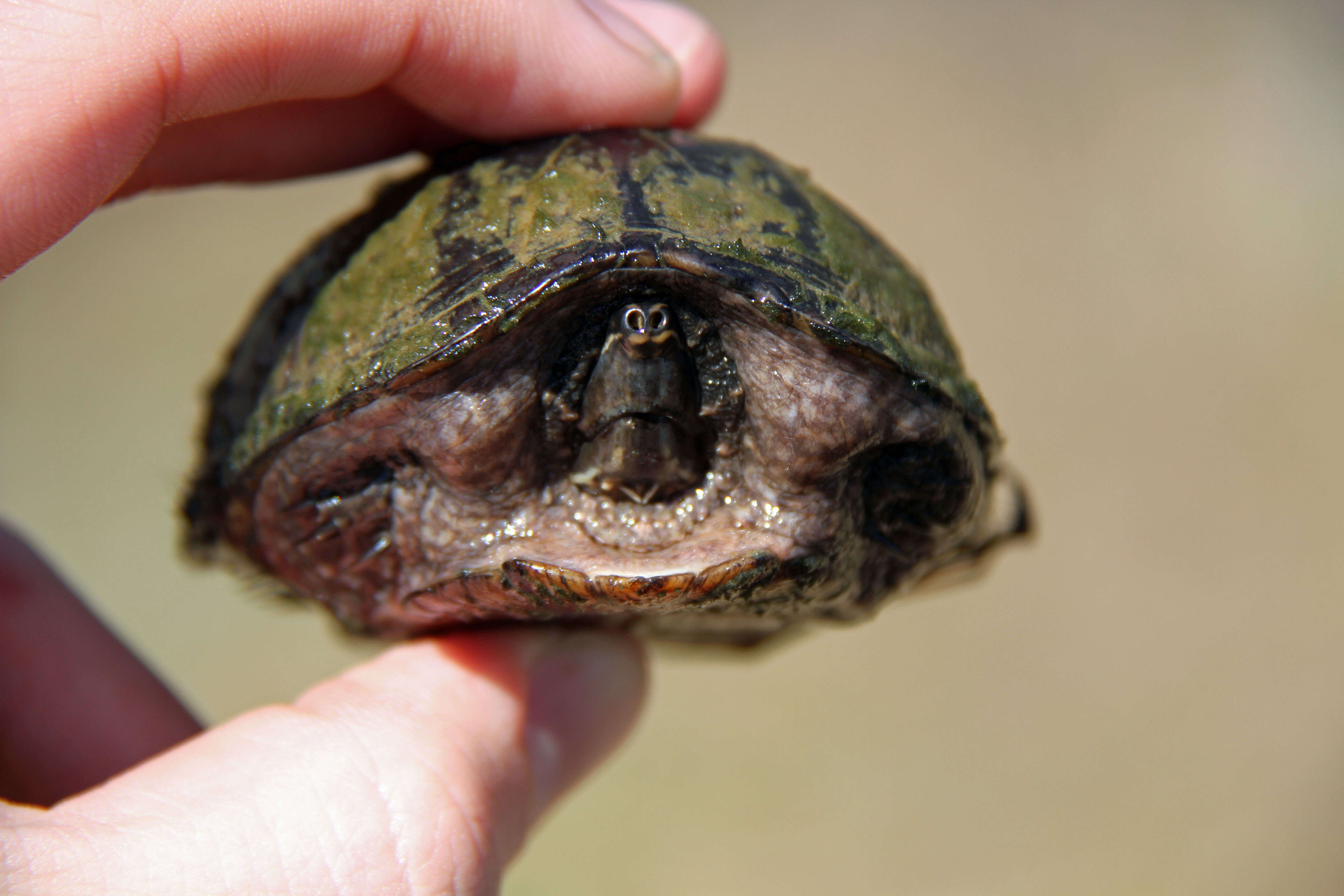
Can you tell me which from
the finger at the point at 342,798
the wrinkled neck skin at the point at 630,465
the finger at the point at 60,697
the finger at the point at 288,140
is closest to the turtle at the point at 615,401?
the wrinkled neck skin at the point at 630,465

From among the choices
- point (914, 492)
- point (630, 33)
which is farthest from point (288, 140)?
point (914, 492)

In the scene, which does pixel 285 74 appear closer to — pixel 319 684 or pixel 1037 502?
pixel 319 684

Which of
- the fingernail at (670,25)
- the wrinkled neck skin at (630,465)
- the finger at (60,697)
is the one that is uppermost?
the fingernail at (670,25)

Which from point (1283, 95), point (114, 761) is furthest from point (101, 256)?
point (1283, 95)

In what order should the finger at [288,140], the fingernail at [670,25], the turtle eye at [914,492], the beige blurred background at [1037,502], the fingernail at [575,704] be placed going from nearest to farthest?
the turtle eye at [914,492], the fingernail at [575,704], the finger at [288,140], the fingernail at [670,25], the beige blurred background at [1037,502]

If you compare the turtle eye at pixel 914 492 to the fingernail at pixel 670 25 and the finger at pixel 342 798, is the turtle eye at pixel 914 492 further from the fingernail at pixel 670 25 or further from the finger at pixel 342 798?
the fingernail at pixel 670 25

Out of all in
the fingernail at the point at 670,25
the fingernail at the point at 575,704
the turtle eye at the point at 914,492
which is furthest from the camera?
the fingernail at the point at 670,25

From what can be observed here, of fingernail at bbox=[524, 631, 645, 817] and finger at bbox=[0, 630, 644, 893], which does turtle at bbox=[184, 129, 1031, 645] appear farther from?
fingernail at bbox=[524, 631, 645, 817]
